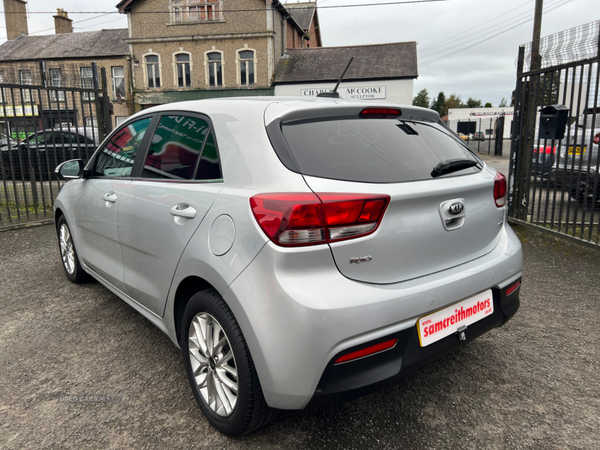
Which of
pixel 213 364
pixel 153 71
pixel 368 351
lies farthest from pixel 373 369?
pixel 153 71

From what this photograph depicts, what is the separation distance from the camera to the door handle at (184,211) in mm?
2170

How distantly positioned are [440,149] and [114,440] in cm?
220

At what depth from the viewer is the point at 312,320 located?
168cm

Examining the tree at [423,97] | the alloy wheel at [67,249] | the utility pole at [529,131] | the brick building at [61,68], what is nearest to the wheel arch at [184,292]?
the alloy wheel at [67,249]

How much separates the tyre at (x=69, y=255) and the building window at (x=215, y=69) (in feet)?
81.4

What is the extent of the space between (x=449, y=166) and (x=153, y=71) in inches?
1150

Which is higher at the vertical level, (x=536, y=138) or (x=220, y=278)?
(x=536, y=138)

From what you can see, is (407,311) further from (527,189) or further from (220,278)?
(527,189)

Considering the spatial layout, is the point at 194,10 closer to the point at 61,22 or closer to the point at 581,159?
the point at 61,22

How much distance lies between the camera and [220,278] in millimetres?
1927

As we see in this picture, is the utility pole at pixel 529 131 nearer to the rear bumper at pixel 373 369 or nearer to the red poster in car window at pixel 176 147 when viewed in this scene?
the rear bumper at pixel 373 369

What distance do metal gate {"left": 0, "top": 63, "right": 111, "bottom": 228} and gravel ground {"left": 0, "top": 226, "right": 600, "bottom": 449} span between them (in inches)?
163

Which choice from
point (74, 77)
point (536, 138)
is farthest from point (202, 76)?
point (536, 138)

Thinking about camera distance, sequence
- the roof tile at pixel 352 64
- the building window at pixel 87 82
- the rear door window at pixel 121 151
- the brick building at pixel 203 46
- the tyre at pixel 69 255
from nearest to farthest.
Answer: the rear door window at pixel 121 151 < the tyre at pixel 69 255 < the building window at pixel 87 82 < the roof tile at pixel 352 64 < the brick building at pixel 203 46
